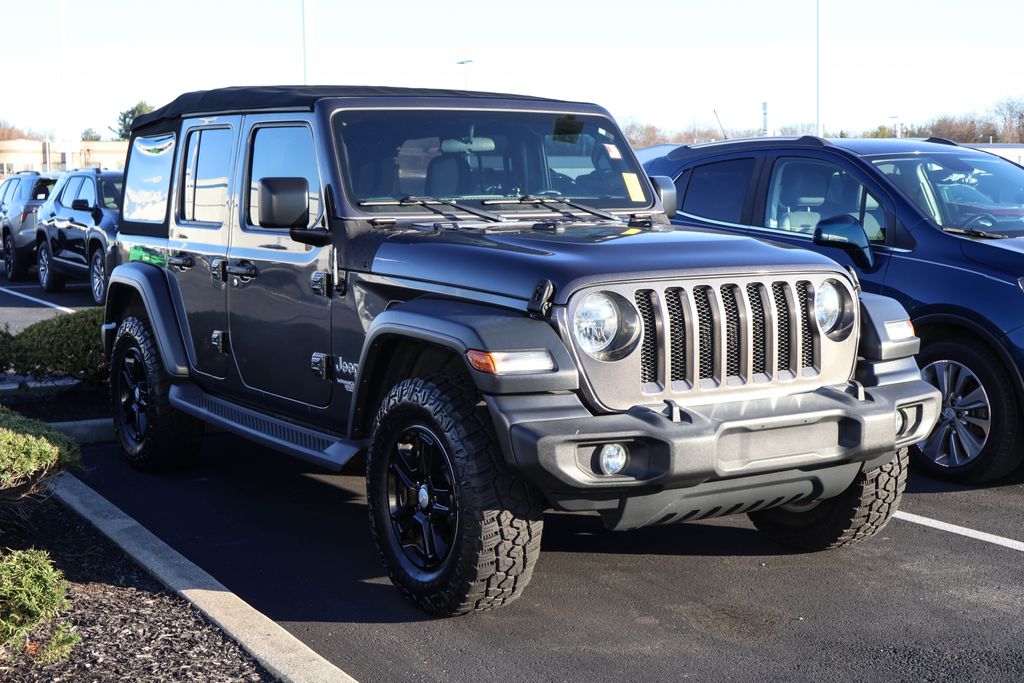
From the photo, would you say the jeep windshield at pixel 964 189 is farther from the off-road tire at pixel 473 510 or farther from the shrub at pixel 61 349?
the shrub at pixel 61 349

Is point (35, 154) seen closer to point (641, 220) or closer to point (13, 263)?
point (13, 263)

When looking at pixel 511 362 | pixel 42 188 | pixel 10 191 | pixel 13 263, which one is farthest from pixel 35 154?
pixel 511 362

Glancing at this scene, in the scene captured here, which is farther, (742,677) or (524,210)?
(524,210)

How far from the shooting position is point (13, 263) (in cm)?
2069

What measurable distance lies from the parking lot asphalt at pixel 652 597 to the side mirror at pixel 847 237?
53.2 inches

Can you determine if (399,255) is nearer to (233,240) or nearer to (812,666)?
(233,240)

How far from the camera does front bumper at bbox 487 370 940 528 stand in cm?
413

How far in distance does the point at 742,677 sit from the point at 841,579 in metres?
1.18

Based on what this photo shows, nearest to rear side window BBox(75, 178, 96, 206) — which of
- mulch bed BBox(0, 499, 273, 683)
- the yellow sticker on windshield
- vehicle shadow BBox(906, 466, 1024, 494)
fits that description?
mulch bed BBox(0, 499, 273, 683)

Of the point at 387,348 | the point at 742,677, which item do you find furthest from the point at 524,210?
the point at 742,677

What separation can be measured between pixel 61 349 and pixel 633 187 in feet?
14.3

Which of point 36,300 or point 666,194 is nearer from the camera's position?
point 666,194

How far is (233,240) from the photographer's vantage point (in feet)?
20.0

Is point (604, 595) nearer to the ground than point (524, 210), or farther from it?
nearer to the ground
